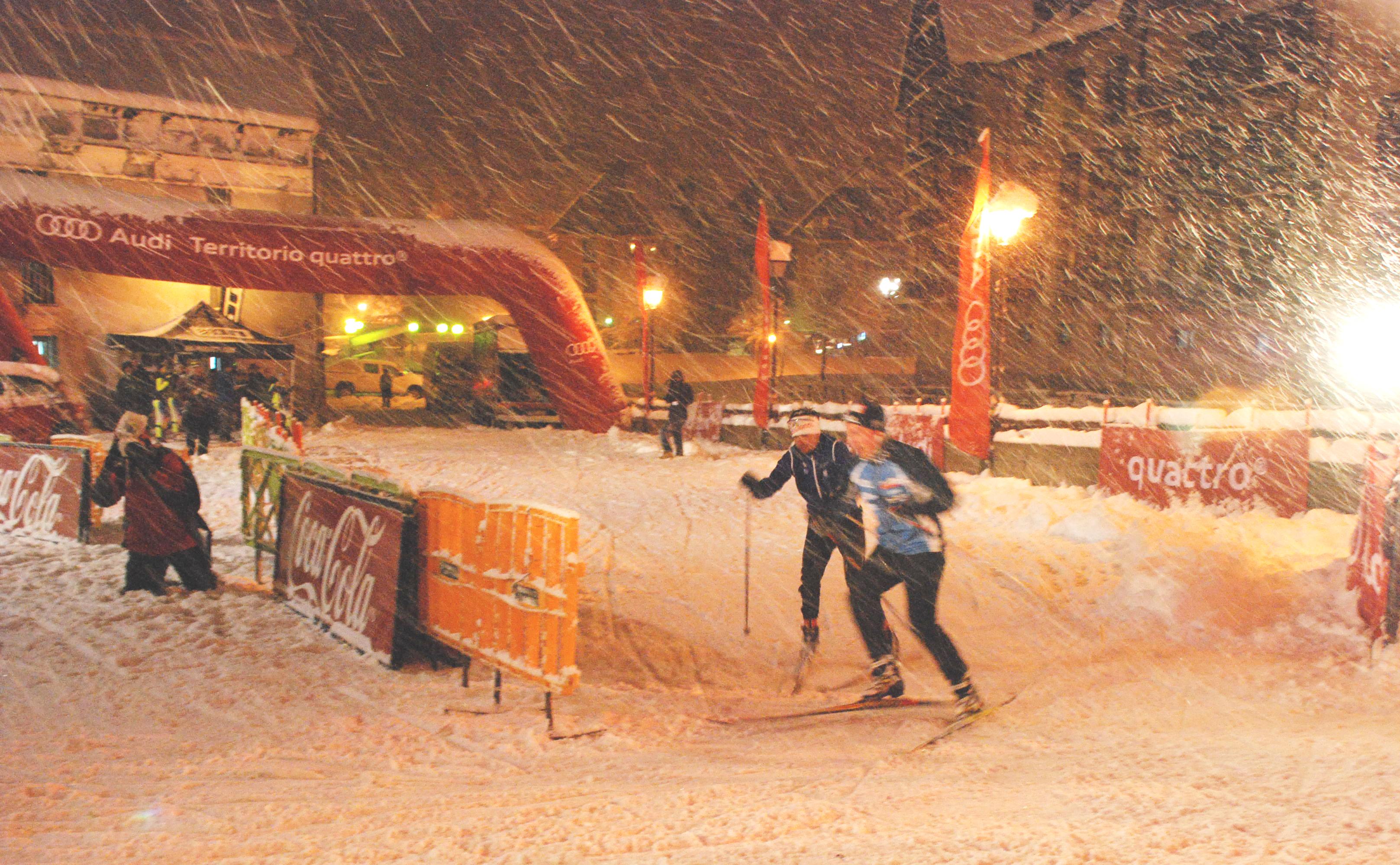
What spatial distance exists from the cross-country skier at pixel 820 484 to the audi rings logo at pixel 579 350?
14.7 metres

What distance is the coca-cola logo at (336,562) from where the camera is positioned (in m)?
5.73

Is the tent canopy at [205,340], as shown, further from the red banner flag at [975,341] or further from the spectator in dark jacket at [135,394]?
the red banner flag at [975,341]

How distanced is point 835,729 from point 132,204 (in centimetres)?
1703

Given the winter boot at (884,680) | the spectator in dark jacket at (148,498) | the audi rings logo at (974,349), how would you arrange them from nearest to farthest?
the winter boot at (884,680), the spectator in dark jacket at (148,498), the audi rings logo at (974,349)

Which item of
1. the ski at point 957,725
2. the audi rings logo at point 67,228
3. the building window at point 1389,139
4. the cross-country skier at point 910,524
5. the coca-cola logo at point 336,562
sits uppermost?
the building window at point 1389,139

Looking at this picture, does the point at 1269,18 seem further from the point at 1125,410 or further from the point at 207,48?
the point at 207,48

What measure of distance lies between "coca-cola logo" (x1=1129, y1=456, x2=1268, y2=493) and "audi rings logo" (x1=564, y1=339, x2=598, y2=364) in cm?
1291

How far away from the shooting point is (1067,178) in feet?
91.3

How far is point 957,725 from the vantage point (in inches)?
185

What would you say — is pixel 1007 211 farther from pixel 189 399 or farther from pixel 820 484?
pixel 189 399

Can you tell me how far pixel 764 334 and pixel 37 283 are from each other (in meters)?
19.7

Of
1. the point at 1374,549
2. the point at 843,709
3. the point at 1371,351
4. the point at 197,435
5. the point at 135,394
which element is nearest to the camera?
the point at 843,709

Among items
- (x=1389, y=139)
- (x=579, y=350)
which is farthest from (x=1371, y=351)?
(x=579, y=350)

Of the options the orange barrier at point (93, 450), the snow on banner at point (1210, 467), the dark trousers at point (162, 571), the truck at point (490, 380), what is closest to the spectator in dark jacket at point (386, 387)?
the truck at point (490, 380)
